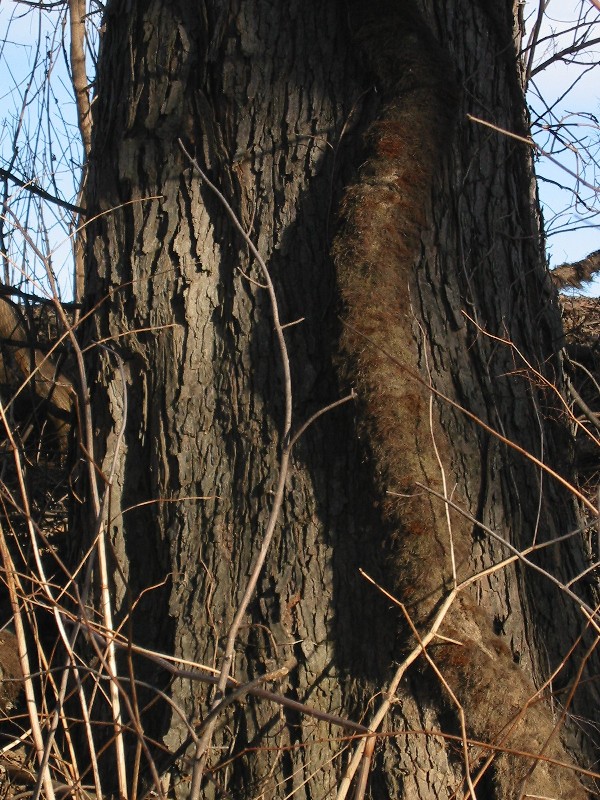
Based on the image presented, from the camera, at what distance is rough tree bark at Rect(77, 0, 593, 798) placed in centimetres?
179

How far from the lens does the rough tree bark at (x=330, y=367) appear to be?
1792 millimetres

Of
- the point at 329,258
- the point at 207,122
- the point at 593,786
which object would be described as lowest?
the point at 593,786

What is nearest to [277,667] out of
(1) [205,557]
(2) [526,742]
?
(1) [205,557]

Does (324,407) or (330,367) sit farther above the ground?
(330,367)

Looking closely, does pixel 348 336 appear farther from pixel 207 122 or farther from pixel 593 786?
pixel 593 786

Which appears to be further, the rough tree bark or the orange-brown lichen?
the rough tree bark

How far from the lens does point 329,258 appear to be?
6.65 feet

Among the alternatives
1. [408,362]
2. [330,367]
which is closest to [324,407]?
[330,367]

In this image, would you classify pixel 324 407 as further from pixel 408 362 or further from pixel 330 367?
pixel 408 362

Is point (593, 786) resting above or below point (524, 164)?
below

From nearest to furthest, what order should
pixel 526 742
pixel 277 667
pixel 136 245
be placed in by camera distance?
pixel 526 742, pixel 277 667, pixel 136 245

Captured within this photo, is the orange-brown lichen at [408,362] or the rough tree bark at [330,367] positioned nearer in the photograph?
the orange-brown lichen at [408,362]

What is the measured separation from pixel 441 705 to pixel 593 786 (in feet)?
1.54

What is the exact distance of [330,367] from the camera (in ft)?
6.49
